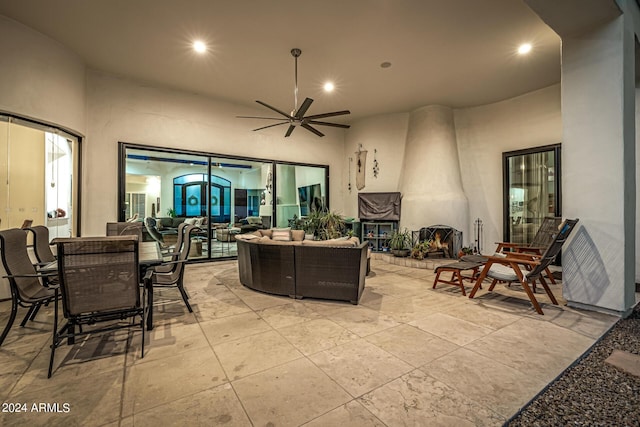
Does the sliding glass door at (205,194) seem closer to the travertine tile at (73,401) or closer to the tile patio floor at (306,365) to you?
the tile patio floor at (306,365)

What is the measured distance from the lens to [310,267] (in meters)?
3.65

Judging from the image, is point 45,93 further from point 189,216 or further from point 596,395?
point 596,395

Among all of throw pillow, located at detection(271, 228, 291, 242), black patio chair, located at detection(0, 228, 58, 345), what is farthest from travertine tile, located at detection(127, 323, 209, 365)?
throw pillow, located at detection(271, 228, 291, 242)

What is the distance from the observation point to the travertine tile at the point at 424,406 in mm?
1602

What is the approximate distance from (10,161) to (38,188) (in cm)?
53

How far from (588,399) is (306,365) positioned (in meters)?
1.88

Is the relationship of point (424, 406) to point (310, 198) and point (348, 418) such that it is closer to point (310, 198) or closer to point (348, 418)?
point (348, 418)

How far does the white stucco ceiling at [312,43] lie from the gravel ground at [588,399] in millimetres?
3936

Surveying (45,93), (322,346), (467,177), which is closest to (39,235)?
(45,93)

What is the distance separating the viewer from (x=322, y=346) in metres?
2.48

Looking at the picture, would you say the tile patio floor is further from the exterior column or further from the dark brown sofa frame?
the exterior column

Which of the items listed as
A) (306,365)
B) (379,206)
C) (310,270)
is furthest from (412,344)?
(379,206)

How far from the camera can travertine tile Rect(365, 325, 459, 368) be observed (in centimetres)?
230

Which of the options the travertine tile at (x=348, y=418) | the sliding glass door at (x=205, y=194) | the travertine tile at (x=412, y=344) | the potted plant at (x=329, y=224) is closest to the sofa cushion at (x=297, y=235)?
the potted plant at (x=329, y=224)
